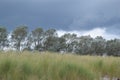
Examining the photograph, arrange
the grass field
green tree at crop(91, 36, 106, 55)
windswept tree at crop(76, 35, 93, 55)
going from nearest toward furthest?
1. the grass field
2. windswept tree at crop(76, 35, 93, 55)
3. green tree at crop(91, 36, 106, 55)

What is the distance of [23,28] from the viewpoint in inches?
2084

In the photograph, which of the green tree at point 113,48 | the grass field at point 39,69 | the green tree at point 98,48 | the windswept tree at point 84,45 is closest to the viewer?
the grass field at point 39,69

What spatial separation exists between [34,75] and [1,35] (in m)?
43.9

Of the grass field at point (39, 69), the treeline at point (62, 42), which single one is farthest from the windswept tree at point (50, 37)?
the grass field at point (39, 69)

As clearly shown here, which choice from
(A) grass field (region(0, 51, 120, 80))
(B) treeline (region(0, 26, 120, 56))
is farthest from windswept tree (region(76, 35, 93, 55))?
(A) grass field (region(0, 51, 120, 80))

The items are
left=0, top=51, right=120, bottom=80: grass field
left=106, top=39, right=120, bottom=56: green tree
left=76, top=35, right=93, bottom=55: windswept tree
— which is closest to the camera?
left=0, top=51, right=120, bottom=80: grass field

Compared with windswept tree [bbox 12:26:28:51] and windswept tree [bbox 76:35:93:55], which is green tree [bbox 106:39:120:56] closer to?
windswept tree [bbox 76:35:93:55]

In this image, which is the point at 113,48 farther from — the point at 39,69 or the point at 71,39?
the point at 39,69

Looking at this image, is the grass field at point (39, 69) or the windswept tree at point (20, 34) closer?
the grass field at point (39, 69)

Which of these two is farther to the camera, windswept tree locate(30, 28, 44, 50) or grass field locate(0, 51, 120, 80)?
windswept tree locate(30, 28, 44, 50)

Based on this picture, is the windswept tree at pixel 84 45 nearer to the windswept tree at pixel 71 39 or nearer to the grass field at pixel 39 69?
the windswept tree at pixel 71 39

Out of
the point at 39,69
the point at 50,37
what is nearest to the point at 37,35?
the point at 50,37

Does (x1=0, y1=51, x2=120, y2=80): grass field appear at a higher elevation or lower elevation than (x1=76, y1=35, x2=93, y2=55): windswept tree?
lower

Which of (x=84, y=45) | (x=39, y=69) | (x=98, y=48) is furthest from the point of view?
(x=84, y=45)
